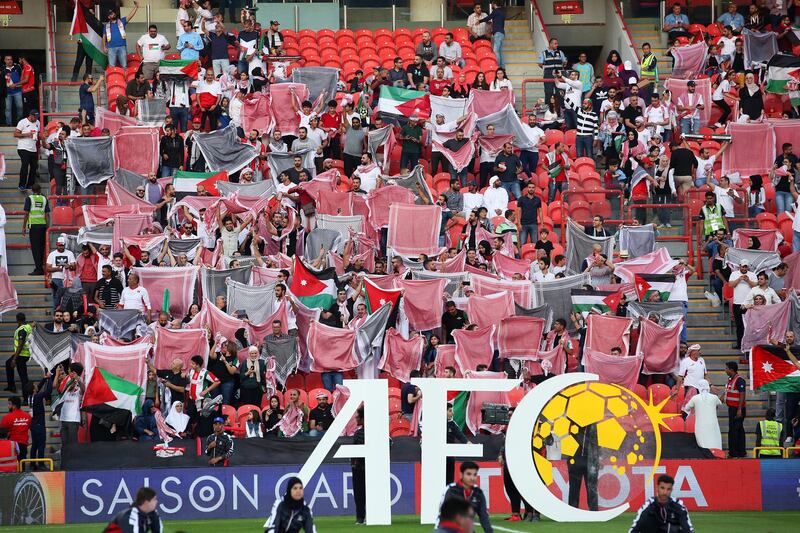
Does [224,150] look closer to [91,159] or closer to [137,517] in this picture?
[91,159]

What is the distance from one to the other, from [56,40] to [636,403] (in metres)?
21.9

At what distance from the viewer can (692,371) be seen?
2588 centimetres

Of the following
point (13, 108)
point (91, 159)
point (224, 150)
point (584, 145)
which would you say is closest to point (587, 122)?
point (584, 145)

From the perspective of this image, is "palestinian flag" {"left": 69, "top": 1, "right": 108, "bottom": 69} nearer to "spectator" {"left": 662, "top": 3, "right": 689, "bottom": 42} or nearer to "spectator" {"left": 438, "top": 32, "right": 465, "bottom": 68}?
"spectator" {"left": 438, "top": 32, "right": 465, "bottom": 68}

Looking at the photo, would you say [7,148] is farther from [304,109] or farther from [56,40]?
[304,109]

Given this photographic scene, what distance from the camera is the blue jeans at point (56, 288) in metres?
27.3

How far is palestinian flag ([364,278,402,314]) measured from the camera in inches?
1035

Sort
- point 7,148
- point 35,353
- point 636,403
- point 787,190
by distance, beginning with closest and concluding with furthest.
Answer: point 636,403 < point 35,353 < point 787,190 < point 7,148

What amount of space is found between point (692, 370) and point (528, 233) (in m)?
5.13

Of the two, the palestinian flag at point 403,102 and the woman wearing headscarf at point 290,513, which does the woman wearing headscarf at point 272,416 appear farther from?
the palestinian flag at point 403,102

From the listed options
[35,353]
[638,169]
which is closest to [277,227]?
[35,353]

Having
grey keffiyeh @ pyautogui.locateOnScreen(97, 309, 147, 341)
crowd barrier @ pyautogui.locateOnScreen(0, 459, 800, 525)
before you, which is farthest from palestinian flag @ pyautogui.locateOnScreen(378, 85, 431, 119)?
crowd barrier @ pyautogui.locateOnScreen(0, 459, 800, 525)

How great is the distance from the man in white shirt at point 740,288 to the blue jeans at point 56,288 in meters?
12.9

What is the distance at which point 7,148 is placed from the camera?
33812 mm
